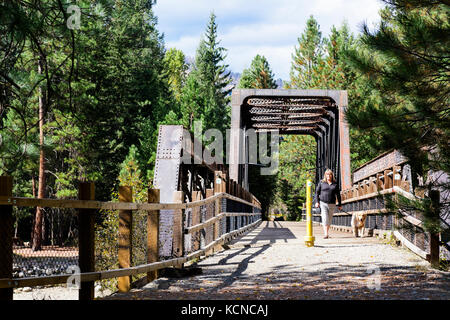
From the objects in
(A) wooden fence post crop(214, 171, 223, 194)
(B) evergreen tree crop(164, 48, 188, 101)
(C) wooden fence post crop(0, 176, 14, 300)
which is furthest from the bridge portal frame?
(B) evergreen tree crop(164, 48, 188, 101)

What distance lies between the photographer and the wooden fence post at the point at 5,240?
Result: 4.10 metres

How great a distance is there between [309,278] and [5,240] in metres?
3.47

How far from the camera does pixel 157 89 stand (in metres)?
48.2

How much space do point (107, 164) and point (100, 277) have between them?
3316 centimetres

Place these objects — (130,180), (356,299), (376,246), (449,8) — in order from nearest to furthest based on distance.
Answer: (356,299) → (449,8) → (376,246) → (130,180)

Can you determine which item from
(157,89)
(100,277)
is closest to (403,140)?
(100,277)

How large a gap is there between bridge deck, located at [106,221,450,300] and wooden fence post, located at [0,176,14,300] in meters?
1.28

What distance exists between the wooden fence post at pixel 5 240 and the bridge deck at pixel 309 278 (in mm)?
1278

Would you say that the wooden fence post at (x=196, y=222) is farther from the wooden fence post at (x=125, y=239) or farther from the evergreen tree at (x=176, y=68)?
the evergreen tree at (x=176, y=68)

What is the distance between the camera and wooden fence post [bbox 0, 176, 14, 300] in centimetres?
410

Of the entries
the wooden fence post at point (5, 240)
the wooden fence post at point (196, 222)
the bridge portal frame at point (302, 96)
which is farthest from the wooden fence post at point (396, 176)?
→ the bridge portal frame at point (302, 96)
